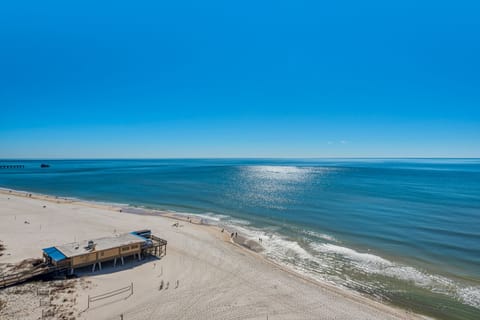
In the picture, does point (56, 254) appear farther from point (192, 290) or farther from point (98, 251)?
point (192, 290)

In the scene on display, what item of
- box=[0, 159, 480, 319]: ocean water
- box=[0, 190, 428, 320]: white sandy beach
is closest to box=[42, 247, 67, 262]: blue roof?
box=[0, 190, 428, 320]: white sandy beach

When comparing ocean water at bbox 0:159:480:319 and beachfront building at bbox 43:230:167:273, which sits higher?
beachfront building at bbox 43:230:167:273

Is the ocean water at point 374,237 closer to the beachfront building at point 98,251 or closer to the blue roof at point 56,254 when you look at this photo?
the beachfront building at point 98,251

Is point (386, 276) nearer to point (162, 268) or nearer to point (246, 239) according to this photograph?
point (246, 239)

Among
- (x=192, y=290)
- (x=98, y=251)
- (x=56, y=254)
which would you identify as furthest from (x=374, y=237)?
(x=56, y=254)

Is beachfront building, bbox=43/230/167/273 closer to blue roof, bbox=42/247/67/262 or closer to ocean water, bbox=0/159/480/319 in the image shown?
blue roof, bbox=42/247/67/262

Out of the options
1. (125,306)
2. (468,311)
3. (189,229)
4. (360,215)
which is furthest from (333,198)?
(125,306)

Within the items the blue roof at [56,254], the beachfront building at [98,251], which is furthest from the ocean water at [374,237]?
the blue roof at [56,254]
